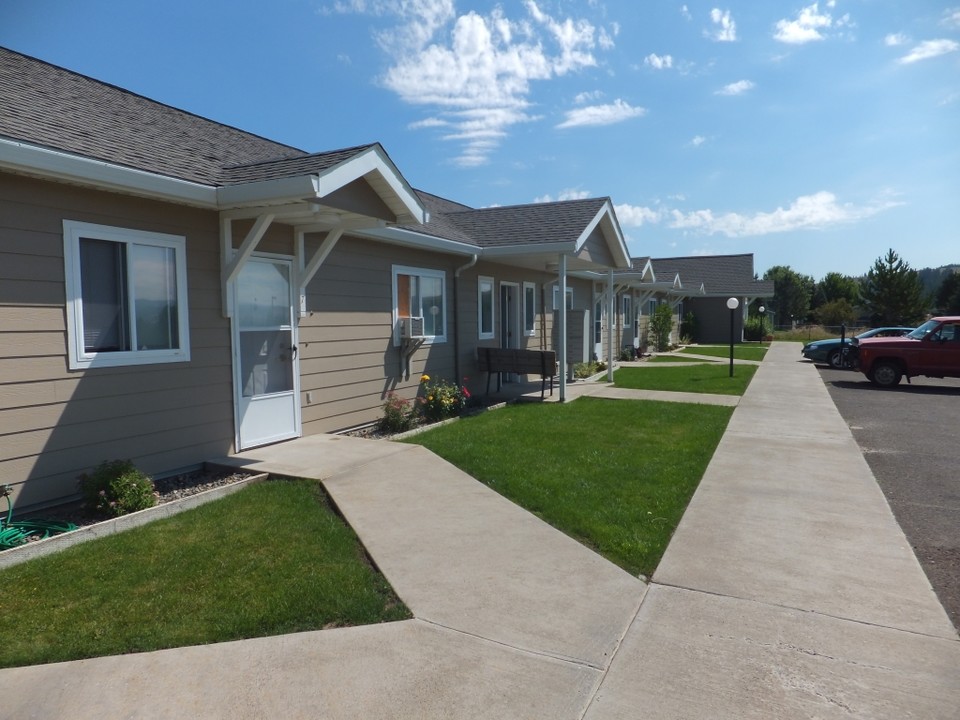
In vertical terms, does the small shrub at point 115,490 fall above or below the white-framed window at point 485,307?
below

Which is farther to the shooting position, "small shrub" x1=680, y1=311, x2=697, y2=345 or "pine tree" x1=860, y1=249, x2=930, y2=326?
"pine tree" x1=860, y1=249, x2=930, y2=326

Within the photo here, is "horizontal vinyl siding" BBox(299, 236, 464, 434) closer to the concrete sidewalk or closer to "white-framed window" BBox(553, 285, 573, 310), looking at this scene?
the concrete sidewalk

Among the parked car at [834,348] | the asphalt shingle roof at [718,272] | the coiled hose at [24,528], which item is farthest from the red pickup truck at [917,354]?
the asphalt shingle roof at [718,272]

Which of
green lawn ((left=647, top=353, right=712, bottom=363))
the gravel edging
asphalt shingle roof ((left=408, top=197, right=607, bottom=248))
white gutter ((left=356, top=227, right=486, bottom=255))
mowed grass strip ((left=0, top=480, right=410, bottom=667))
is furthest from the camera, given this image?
green lawn ((left=647, top=353, right=712, bottom=363))

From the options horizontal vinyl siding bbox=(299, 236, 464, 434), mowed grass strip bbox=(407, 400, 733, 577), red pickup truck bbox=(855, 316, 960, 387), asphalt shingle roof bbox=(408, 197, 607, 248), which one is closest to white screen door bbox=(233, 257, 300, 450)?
horizontal vinyl siding bbox=(299, 236, 464, 434)

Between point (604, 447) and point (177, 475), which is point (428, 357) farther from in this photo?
point (177, 475)

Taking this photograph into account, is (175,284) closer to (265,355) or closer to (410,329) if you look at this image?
(265,355)

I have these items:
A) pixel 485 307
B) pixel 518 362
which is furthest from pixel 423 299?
pixel 485 307

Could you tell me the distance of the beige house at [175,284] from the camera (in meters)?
4.97

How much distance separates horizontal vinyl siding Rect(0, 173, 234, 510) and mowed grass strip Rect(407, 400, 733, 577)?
287cm

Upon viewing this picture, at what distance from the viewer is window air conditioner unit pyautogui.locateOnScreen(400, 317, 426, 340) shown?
982 centimetres

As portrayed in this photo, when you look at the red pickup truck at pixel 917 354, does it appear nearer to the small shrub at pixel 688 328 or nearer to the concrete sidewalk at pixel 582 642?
the concrete sidewalk at pixel 582 642

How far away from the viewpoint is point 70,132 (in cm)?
531

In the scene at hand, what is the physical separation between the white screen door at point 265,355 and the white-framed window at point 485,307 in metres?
5.30
